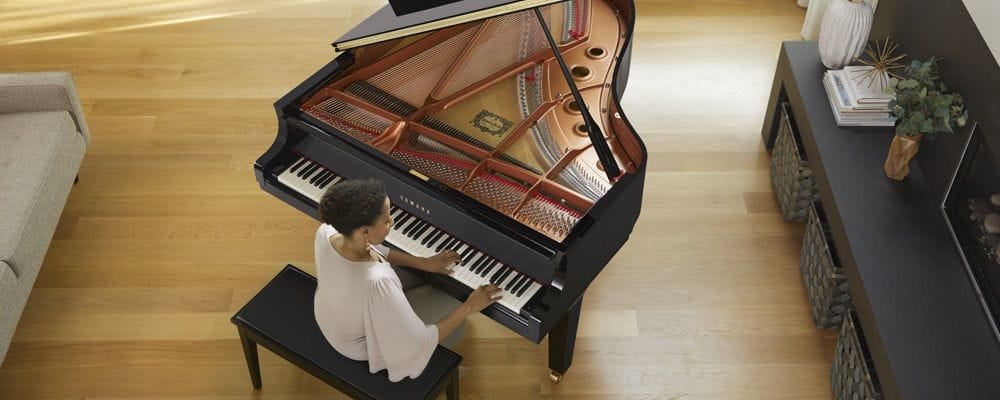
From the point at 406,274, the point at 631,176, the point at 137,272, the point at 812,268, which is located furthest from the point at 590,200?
the point at 137,272

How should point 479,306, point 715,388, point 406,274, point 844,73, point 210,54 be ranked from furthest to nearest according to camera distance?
point 210,54, point 844,73, point 715,388, point 406,274, point 479,306

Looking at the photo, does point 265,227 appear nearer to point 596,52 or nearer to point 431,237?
point 431,237

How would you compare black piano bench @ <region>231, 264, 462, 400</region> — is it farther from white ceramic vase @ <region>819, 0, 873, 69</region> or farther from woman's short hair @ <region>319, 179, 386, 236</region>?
white ceramic vase @ <region>819, 0, 873, 69</region>

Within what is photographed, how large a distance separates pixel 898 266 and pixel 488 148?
5.07 ft

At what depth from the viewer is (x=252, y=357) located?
11.8ft

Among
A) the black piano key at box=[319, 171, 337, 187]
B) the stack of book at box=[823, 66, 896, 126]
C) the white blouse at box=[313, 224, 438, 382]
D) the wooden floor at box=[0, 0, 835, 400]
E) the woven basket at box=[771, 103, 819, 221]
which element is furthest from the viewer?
the woven basket at box=[771, 103, 819, 221]

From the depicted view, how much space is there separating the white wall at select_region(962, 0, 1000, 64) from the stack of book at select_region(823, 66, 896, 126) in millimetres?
570

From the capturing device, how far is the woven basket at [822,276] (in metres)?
3.79

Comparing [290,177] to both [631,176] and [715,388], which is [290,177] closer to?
[631,176]

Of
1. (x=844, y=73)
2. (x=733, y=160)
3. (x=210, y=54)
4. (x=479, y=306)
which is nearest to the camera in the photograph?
(x=479, y=306)

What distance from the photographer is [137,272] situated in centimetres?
428

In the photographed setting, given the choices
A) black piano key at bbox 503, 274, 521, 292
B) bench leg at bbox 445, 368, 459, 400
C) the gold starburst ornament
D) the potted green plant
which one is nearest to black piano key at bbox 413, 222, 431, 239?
black piano key at bbox 503, 274, 521, 292

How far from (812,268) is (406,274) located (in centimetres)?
167

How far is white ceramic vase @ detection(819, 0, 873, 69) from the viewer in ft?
13.7
